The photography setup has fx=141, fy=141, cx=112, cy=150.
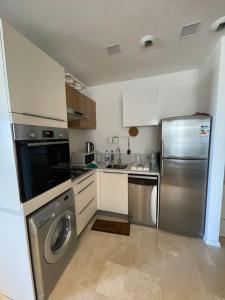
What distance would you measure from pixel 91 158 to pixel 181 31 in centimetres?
217

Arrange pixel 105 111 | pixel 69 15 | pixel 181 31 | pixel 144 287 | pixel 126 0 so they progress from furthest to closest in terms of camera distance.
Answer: pixel 105 111, pixel 181 31, pixel 144 287, pixel 69 15, pixel 126 0

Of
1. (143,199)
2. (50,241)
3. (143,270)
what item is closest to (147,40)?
(143,199)

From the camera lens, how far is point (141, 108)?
2.42 m

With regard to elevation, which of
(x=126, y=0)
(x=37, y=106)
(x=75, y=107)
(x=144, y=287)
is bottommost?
(x=144, y=287)

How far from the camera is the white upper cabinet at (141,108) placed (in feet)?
7.72

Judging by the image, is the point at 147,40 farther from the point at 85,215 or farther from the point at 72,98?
the point at 85,215

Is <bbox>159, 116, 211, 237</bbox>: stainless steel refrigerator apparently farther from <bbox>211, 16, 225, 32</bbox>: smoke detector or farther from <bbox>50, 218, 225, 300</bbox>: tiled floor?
<bbox>211, 16, 225, 32</bbox>: smoke detector

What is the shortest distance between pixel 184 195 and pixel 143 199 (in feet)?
1.90

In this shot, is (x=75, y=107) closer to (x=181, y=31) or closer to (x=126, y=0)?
(x=126, y=0)

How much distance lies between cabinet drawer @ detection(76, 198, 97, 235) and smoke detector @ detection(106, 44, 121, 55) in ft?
7.12

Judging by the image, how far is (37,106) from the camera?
1.18 m

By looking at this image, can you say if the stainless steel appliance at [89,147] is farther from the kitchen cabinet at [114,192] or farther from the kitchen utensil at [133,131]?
the kitchen utensil at [133,131]

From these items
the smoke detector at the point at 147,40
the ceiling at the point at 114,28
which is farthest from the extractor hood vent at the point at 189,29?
the smoke detector at the point at 147,40

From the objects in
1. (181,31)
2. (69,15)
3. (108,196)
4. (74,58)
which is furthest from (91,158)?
(181,31)
